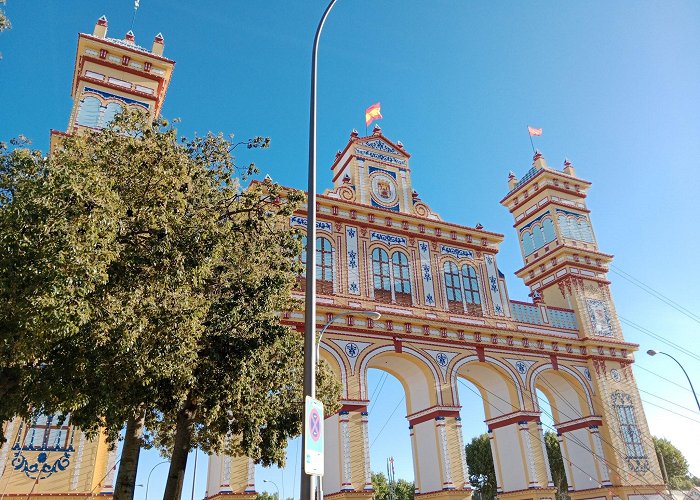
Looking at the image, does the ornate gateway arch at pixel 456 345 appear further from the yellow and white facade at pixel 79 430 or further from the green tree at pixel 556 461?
the green tree at pixel 556 461

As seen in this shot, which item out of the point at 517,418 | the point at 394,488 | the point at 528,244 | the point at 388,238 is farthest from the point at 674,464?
the point at 388,238

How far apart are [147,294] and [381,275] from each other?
1602 centimetres

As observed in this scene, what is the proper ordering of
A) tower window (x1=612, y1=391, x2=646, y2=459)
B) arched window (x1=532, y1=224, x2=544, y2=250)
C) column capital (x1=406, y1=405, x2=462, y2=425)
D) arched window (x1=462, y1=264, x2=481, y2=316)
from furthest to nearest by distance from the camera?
arched window (x1=532, y1=224, x2=544, y2=250), tower window (x1=612, y1=391, x2=646, y2=459), arched window (x1=462, y1=264, x2=481, y2=316), column capital (x1=406, y1=405, x2=462, y2=425)

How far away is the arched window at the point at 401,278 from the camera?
1022 inches

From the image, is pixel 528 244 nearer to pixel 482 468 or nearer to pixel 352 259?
pixel 352 259

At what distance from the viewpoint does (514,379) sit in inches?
1038

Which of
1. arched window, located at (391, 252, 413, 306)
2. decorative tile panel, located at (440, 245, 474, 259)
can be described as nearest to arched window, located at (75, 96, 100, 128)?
arched window, located at (391, 252, 413, 306)

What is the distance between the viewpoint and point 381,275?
2608cm

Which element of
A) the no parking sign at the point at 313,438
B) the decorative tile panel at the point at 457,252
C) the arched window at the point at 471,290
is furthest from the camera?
the decorative tile panel at the point at 457,252

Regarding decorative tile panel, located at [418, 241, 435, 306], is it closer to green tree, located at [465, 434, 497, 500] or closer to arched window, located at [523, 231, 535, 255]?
arched window, located at [523, 231, 535, 255]

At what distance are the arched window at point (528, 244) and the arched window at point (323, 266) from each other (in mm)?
15058

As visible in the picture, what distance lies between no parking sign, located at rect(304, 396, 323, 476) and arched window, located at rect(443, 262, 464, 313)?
19.4 metres

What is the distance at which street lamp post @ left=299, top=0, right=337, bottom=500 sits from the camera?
7.52 m

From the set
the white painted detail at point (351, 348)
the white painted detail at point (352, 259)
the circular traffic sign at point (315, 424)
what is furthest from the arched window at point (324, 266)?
the circular traffic sign at point (315, 424)
